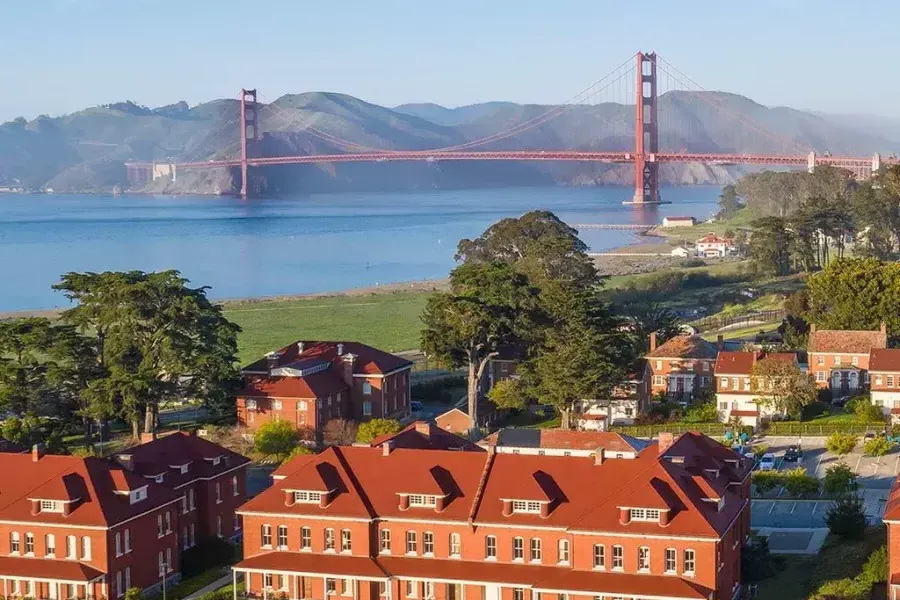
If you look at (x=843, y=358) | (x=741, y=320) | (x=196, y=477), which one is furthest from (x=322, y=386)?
(x=741, y=320)

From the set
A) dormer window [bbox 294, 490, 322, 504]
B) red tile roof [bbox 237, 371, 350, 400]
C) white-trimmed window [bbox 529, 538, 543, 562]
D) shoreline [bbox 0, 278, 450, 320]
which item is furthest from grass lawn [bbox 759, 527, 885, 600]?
shoreline [bbox 0, 278, 450, 320]

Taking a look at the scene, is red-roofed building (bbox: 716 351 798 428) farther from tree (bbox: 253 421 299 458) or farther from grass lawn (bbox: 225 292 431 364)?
grass lawn (bbox: 225 292 431 364)

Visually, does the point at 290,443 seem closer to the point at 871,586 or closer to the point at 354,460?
the point at 354,460

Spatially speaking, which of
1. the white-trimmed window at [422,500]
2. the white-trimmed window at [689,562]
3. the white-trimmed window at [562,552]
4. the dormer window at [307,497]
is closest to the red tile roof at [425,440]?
the dormer window at [307,497]

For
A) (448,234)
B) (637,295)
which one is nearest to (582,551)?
(637,295)

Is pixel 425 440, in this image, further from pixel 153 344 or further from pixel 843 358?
pixel 843 358
